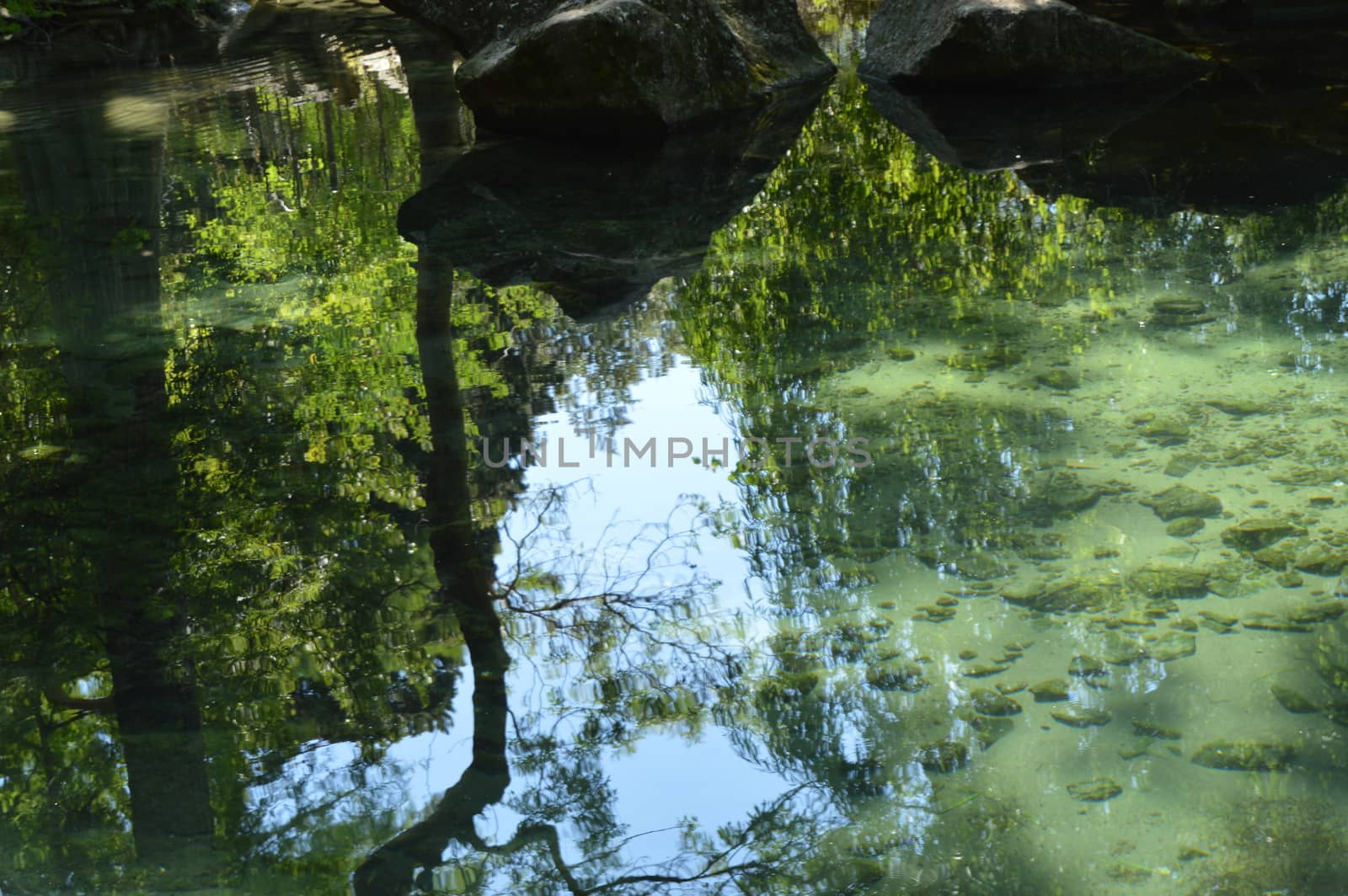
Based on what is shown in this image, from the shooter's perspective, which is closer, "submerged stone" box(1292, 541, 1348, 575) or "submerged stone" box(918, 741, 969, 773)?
"submerged stone" box(918, 741, 969, 773)

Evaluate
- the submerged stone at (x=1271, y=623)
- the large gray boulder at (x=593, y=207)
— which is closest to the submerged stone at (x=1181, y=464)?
the submerged stone at (x=1271, y=623)

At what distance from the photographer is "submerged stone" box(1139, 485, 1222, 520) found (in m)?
3.51

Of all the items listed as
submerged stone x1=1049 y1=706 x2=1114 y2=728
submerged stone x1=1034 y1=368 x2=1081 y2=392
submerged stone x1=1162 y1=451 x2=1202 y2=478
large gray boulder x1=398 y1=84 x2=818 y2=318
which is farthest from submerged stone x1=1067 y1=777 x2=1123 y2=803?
large gray boulder x1=398 y1=84 x2=818 y2=318

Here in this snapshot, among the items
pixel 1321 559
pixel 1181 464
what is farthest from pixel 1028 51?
pixel 1321 559

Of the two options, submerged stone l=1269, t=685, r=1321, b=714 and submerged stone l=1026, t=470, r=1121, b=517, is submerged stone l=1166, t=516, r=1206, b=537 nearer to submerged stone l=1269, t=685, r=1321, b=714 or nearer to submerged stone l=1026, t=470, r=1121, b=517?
submerged stone l=1026, t=470, r=1121, b=517

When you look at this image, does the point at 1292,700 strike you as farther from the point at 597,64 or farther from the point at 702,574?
the point at 597,64

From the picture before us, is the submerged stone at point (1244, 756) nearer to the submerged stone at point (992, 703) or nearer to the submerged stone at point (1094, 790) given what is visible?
the submerged stone at point (1094, 790)

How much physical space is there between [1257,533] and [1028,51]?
7.18 m

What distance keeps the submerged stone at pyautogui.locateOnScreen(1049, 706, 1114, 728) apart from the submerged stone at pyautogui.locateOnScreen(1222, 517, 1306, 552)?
2.83ft

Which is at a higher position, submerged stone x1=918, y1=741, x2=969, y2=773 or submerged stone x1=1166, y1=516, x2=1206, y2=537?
submerged stone x1=1166, y1=516, x2=1206, y2=537

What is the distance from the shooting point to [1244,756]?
2611 mm

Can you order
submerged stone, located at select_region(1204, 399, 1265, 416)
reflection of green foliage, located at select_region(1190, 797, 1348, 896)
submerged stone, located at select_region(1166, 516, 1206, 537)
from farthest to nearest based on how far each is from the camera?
submerged stone, located at select_region(1204, 399, 1265, 416) → submerged stone, located at select_region(1166, 516, 1206, 537) → reflection of green foliage, located at select_region(1190, 797, 1348, 896)

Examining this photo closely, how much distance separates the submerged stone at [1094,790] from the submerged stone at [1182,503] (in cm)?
116

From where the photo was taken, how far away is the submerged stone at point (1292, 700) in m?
2.73
